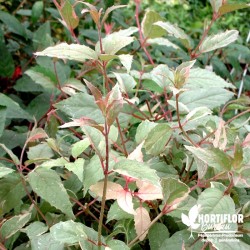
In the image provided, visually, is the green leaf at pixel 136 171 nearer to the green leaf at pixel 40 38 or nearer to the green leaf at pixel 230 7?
the green leaf at pixel 230 7

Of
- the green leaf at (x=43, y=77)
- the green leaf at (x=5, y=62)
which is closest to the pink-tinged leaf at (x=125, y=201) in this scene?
the green leaf at (x=43, y=77)

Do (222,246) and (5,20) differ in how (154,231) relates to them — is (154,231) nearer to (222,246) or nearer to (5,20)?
(222,246)

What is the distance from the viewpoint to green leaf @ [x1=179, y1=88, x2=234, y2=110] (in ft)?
2.91

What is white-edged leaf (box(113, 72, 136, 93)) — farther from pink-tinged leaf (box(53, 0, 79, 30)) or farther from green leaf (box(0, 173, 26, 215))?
green leaf (box(0, 173, 26, 215))

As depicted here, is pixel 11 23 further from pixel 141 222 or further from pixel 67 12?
pixel 141 222

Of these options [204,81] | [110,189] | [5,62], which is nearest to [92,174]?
[110,189]

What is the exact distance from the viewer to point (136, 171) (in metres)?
0.59

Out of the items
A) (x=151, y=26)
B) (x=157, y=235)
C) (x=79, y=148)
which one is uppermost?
(x=151, y=26)

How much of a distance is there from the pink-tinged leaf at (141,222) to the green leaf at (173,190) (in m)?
0.05

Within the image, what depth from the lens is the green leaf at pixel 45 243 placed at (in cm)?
67

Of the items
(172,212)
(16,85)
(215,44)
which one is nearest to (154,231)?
(172,212)

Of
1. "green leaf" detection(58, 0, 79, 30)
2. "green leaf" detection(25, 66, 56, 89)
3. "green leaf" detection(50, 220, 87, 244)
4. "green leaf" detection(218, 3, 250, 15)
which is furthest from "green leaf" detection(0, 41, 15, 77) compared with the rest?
"green leaf" detection(50, 220, 87, 244)

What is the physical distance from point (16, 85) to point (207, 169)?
2.35 feet

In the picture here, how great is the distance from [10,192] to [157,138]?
0.27m
